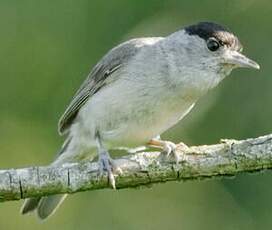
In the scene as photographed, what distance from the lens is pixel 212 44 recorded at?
7824mm

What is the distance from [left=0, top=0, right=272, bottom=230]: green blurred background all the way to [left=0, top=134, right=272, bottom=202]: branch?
9.60 feet

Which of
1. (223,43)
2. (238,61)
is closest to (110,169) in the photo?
(238,61)

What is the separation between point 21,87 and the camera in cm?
1066

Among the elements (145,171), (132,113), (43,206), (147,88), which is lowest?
(43,206)

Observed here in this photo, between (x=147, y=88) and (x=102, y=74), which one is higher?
(x=102, y=74)

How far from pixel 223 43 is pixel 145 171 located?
4.59 feet

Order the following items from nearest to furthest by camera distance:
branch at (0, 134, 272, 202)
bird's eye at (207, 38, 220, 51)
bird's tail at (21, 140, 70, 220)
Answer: branch at (0, 134, 272, 202)
bird's eye at (207, 38, 220, 51)
bird's tail at (21, 140, 70, 220)

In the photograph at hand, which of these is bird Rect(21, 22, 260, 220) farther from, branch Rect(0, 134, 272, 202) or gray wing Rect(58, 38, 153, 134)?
branch Rect(0, 134, 272, 202)

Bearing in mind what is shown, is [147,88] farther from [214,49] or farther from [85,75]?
[85,75]

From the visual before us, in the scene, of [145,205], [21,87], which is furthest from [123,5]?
[145,205]

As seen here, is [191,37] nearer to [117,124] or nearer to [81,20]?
[117,124]

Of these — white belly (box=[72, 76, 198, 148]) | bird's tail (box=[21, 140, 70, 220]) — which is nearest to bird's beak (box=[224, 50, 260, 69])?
white belly (box=[72, 76, 198, 148])

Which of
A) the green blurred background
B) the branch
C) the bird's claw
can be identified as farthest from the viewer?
the green blurred background

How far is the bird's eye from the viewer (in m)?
7.79
